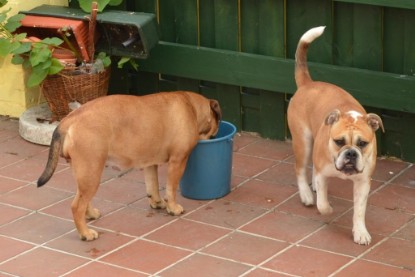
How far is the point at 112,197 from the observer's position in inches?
307

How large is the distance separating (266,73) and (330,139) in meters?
2.04

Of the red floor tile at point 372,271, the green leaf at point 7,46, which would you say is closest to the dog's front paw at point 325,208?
the red floor tile at point 372,271

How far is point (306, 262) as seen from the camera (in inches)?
259

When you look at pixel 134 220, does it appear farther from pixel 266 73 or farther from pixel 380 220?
pixel 266 73

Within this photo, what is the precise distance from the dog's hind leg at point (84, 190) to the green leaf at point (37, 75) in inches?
76.1

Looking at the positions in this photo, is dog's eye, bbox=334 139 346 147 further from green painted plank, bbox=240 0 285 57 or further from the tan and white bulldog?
green painted plank, bbox=240 0 285 57

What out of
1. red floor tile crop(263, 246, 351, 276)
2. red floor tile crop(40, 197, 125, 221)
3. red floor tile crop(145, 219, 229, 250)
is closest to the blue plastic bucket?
red floor tile crop(145, 219, 229, 250)

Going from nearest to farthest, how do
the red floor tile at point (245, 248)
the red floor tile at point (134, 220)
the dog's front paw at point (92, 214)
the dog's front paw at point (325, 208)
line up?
1. the red floor tile at point (245, 248)
2. the dog's front paw at point (325, 208)
3. the red floor tile at point (134, 220)
4. the dog's front paw at point (92, 214)

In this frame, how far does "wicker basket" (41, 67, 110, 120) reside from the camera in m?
8.67

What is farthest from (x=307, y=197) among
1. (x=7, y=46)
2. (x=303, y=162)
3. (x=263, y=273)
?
(x=7, y=46)

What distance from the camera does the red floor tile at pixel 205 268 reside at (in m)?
6.45

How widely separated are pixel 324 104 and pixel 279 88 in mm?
1459

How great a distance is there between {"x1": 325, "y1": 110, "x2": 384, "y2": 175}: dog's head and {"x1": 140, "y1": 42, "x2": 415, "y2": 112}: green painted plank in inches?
53.6

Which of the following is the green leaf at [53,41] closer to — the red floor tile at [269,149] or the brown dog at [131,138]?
the brown dog at [131,138]
